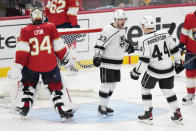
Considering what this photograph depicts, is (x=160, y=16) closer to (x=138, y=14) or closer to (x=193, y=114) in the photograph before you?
(x=138, y=14)

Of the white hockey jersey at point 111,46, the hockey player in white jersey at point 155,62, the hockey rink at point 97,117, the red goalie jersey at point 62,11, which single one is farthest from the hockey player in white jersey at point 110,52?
the red goalie jersey at point 62,11

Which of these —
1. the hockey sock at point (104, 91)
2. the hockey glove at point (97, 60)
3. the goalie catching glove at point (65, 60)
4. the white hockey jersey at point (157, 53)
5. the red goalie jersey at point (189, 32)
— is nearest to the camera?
the white hockey jersey at point (157, 53)

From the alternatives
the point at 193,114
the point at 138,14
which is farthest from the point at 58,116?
the point at 138,14

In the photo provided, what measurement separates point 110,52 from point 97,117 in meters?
0.77

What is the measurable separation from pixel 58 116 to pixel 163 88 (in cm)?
134

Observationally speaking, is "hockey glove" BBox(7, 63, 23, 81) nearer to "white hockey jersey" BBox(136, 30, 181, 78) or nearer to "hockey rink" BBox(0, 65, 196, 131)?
"hockey rink" BBox(0, 65, 196, 131)

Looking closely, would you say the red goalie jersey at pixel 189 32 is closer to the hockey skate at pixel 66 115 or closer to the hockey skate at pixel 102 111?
the hockey skate at pixel 102 111

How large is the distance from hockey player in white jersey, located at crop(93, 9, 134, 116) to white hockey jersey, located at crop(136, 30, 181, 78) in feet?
1.55

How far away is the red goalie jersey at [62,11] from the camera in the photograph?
340 inches

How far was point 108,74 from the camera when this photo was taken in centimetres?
657

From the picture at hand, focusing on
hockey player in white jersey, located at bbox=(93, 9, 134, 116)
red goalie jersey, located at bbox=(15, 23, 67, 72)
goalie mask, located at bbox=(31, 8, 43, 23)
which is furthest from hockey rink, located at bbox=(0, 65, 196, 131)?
goalie mask, located at bbox=(31, 8, 43, 23)

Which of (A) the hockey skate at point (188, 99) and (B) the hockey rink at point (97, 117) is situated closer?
(B) the hockey rink at point (97, 117)

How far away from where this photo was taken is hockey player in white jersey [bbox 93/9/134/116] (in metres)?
6.44

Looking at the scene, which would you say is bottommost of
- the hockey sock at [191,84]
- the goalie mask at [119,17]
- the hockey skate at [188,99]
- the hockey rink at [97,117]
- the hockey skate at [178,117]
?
the hockey rink at [97,117]
